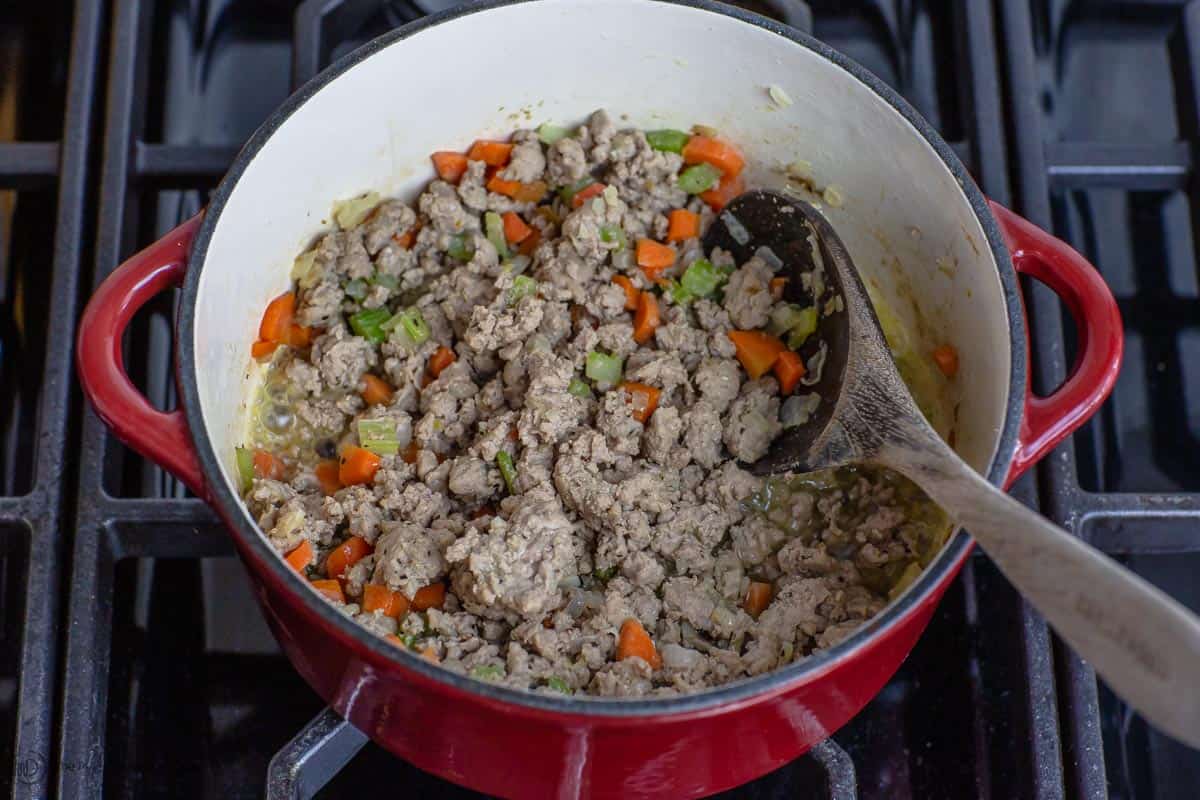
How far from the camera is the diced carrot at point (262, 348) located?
1457 millimetres

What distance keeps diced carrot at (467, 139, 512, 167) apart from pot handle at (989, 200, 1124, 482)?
59 centimetres

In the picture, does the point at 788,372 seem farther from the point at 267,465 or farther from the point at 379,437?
the point at 267,465

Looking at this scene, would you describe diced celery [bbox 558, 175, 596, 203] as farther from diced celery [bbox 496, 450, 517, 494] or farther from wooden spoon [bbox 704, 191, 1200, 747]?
diced celery [bbox 496, 450, 517, 494]

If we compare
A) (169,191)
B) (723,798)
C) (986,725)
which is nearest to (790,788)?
(723,798)

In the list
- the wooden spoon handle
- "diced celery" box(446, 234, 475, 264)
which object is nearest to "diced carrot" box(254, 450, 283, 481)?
"diced celery" box(446, 234, 475, 264)

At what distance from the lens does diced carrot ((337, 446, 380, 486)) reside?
4.46 ft

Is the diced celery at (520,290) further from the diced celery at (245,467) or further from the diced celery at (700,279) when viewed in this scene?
the diced celery at (245,467)

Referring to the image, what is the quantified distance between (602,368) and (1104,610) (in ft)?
2.12

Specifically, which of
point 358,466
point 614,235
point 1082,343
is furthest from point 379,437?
point 1082,343

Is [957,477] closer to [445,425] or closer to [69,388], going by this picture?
[445,425]

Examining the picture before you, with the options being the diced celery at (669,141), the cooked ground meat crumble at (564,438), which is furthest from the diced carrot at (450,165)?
the diced celery at (669,141)

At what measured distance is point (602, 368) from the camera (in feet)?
4.63

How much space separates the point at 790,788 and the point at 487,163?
31.8 inches

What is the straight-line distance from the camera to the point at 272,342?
1.48m
